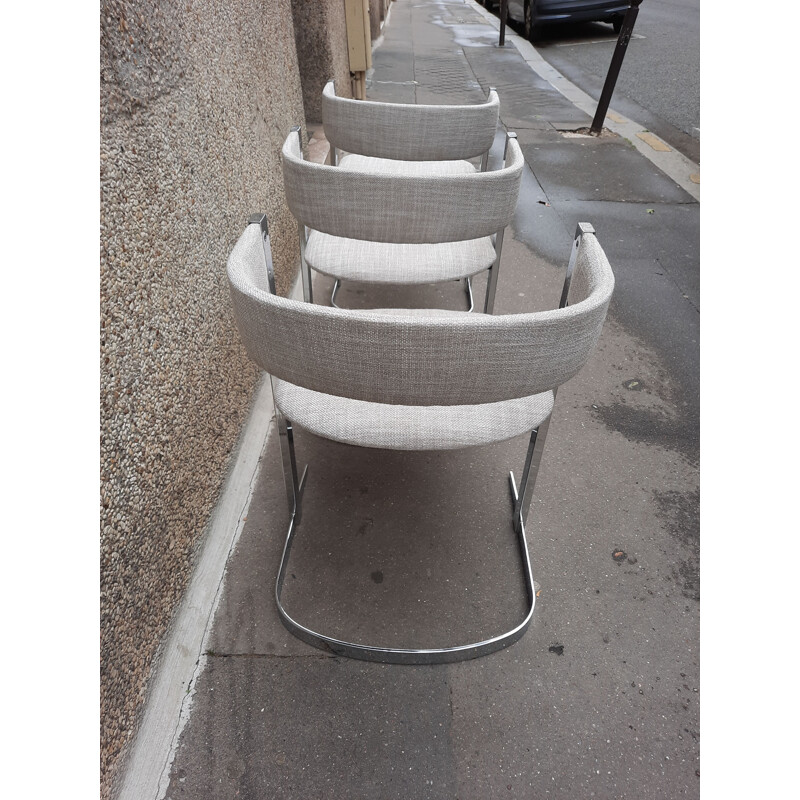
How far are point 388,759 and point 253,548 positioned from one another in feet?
2.26

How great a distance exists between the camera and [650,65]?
291 inches

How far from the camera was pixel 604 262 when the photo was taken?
110 centimetres

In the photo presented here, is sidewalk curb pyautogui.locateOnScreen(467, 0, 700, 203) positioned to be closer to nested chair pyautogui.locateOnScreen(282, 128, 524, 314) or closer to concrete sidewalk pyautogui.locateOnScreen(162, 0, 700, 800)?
concrete sidewalk pyautogui.locateOnScreen(162, 0, 700, 800)

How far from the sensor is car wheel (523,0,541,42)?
8.61m

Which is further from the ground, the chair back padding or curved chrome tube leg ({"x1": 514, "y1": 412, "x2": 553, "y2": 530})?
the chair back padding

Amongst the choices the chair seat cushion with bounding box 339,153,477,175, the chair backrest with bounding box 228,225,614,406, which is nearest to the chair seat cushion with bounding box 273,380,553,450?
the chair backrest with bounding box 228,225,614,406

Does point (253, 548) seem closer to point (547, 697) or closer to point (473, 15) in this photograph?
point (547, 697)

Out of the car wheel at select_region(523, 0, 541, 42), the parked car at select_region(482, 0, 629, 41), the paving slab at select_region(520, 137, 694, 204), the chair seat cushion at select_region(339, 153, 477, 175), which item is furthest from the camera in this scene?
the car wheel at select_region(523, 0, 541, 42)

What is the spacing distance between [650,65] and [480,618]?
335 inches

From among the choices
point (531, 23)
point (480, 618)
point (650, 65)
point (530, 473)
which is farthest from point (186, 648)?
point (531, 23)

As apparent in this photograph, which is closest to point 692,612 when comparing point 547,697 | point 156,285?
point 547,697

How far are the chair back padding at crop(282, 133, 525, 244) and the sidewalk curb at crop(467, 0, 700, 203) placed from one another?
3.04 metres

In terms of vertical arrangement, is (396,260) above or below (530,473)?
above

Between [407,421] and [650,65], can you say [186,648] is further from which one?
[650,65]
